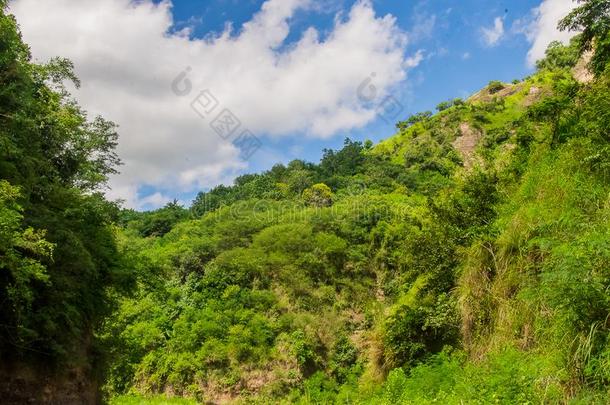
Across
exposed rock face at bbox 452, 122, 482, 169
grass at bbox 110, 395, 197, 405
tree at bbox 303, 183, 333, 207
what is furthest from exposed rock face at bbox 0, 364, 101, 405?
exposed rock face at bbox 452, 122, 482, 169

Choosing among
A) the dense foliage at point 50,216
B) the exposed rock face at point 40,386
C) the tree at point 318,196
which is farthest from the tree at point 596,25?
the tree at point 318,196

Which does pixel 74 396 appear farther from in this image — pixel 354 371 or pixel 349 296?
pixel 349 296

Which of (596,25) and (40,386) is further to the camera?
(40,386)

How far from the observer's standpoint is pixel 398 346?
11.8 m

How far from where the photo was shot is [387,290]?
122 ft

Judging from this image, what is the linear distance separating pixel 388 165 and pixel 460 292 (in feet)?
180

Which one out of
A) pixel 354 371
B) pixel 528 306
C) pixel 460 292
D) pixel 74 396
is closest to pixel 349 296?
pixel 354 371

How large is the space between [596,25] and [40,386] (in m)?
14.4

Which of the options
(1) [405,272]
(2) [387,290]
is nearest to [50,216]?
(1) [405,272]

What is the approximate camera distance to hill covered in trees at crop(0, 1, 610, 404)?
5910 mm

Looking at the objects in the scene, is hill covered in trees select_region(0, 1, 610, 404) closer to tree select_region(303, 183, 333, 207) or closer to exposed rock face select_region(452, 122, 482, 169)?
tree select_region(303, 183, 333, 207)

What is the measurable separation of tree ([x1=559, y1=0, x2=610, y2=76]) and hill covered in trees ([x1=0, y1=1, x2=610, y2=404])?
0.12 feet

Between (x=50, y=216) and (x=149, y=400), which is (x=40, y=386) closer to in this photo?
(x=50, y=216)

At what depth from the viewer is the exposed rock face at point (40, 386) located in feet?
37.5
